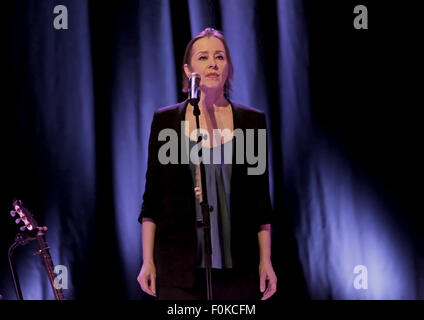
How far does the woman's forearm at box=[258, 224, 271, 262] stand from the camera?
220 centimetres

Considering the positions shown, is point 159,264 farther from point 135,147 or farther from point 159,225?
point 135,147

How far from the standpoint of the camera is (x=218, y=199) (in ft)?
6.99

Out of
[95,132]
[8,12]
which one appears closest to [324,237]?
[95,132]

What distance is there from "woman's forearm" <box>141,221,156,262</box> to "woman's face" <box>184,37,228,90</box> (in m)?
0.64

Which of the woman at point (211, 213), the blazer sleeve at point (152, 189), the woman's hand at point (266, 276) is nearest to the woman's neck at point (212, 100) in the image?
the woman at point (211, 213)

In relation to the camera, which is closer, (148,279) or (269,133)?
(148,279)

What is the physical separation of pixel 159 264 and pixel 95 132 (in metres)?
1.19

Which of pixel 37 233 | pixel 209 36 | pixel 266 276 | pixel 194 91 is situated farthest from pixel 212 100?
pixel 37 233

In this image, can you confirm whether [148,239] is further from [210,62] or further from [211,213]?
[210,62]

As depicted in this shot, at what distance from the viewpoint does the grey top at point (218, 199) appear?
2082mm

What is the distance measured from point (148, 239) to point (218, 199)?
0.33 m

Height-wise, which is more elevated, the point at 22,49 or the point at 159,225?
the point at 22,49
